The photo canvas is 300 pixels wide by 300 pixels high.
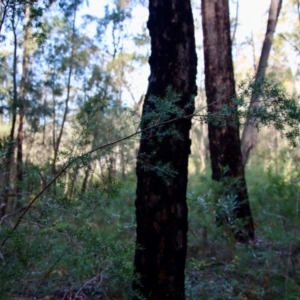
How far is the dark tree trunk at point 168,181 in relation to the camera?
132 inches

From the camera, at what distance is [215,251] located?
545 centimetres

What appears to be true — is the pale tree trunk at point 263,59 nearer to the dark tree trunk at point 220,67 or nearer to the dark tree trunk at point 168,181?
the dark tree trunk at point 220,67

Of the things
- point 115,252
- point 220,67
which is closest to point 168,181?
point 115,252

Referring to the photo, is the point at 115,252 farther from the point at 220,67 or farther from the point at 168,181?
the point at 220,67

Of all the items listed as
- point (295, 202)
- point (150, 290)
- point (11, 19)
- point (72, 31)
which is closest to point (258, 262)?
point (295, 202)

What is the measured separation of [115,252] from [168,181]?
0.84 m

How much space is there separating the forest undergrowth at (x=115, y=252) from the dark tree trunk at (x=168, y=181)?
22 centimetres

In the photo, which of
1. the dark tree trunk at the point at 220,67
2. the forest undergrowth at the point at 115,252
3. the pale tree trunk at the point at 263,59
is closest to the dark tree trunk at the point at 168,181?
the forest undergrowth at the point at 115,252

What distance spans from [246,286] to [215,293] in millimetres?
407

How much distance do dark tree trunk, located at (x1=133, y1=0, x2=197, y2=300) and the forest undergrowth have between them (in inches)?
8.6

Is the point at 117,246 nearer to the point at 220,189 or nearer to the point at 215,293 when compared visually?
the point at 215,293

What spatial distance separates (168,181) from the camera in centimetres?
330

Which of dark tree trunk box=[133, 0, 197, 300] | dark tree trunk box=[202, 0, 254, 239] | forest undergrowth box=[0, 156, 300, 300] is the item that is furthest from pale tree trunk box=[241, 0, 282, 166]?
dark tree trunk box=[133, 0, 197, 300]

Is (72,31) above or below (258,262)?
above
